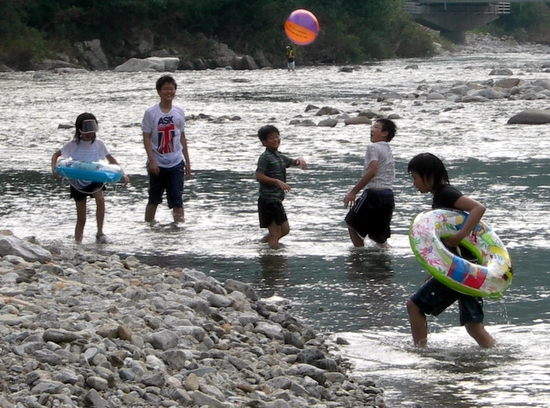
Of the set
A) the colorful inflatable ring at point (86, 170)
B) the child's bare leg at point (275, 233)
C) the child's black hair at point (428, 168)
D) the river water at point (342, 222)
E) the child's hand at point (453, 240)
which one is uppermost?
the child's black hair at point (428, 168)

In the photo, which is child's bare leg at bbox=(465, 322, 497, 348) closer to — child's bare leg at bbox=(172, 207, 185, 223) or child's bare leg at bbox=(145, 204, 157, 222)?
child's bare leg at bbox=(172, 207, 185, 223)

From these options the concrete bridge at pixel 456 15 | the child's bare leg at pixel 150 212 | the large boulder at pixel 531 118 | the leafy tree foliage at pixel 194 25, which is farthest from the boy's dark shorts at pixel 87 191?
the concrete bridge at pixel 456 15

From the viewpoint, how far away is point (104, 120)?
26.0 metres

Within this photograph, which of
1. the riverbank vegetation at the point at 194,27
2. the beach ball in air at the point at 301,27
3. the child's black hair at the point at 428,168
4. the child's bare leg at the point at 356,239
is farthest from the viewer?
the beach ball in air at the point at 301,27

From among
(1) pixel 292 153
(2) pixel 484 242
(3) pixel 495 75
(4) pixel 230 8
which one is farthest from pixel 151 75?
(2) pixel 484 242

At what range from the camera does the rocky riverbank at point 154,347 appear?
18.1 ft

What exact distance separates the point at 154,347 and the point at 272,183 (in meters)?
4.27

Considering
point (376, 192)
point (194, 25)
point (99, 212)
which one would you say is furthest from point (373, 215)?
point (194, 25)

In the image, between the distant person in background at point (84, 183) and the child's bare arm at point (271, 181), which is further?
the distant person in background at point (84, 183)

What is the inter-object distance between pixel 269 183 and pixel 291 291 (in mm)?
1716

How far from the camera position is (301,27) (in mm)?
68375

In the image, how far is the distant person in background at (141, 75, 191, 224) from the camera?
1166 centimetres

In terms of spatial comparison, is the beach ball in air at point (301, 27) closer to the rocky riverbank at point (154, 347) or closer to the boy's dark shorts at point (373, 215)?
the boy's dark shorts at point (373, 215)

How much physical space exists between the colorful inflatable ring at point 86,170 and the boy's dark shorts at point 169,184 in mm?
1006
